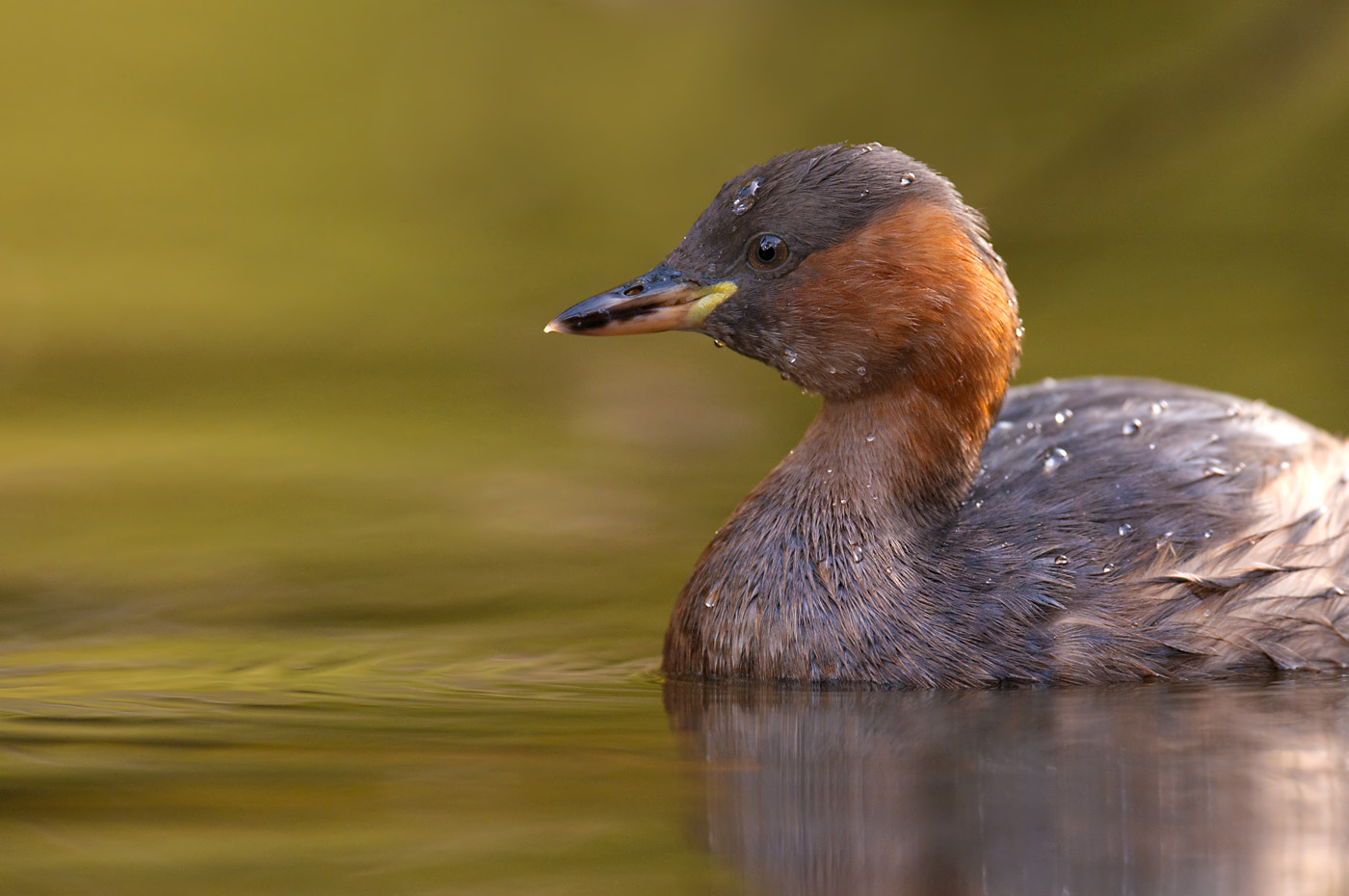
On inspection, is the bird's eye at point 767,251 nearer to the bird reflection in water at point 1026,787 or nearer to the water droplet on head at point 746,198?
the water droplet on head at point 746,198

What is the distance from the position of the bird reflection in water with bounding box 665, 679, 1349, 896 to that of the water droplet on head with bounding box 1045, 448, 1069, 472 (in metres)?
0.84

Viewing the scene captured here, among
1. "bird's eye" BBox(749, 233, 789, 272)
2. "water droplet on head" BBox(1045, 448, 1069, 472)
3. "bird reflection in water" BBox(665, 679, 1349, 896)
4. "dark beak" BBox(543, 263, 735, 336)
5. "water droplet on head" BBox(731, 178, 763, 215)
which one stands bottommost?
"bird reflection in water" BBox(665, 679, 1349, 896)

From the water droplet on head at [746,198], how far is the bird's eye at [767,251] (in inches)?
3.9

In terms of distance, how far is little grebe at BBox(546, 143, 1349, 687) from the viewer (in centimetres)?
585

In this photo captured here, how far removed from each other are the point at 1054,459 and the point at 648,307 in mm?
1400

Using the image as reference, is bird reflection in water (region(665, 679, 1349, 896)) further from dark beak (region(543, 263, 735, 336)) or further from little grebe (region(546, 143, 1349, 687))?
dark beak (region(543, 263, 735, 336))

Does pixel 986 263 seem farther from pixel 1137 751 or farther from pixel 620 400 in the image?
pixel 620 400

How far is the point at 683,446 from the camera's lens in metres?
9.23

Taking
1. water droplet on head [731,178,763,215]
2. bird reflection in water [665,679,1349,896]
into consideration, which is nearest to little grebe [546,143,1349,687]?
water droplet on head [731,178,763,215]

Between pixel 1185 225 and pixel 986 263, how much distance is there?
7.39m

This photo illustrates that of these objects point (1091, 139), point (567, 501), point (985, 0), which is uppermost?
point (985, 0)

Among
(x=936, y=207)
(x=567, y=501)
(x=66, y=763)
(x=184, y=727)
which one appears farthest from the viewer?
(x=567, y=501)

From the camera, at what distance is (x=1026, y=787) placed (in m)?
4.55

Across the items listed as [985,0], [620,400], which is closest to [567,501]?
[620,400]
